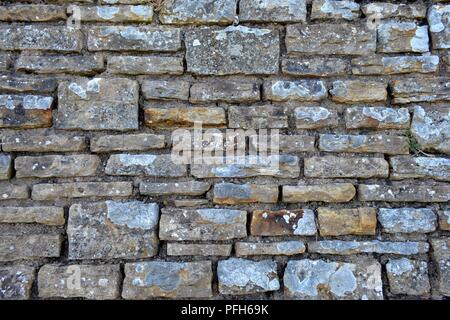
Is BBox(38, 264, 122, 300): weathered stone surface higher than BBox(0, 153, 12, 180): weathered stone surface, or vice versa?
BBox(0, 153, 12, 180): weathered stone surface

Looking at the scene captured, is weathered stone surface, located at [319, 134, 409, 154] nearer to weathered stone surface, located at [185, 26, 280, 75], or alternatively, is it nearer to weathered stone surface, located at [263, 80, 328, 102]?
weathered stone surface, located at [263, 80, 328, 102]

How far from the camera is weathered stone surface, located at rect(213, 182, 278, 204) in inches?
74.5

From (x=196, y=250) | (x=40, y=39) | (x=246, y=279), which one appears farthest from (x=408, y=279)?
(x=40, y=39)

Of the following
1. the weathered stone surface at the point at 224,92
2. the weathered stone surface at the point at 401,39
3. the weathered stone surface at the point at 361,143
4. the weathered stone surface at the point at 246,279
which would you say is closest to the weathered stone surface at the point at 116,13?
the weathered stone surface at the point at 224,92

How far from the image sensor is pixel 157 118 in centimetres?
191

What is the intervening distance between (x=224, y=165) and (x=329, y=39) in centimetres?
78

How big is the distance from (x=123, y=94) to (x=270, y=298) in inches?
45.9

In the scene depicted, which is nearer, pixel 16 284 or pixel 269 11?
pixel 16 284

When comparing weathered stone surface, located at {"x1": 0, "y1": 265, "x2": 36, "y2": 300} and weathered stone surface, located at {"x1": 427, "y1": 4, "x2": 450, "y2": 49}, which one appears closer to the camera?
weathered stone surface, located at {"x1": 0, "y1": 265, "x2": 36, "y2": 300}

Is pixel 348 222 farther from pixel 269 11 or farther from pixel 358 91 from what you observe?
pixel 269 11

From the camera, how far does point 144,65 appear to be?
A: 1925mm

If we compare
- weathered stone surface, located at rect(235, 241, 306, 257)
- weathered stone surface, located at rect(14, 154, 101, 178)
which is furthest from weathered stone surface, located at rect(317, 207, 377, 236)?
weathered stone surface, located at rect(14, 154, 101, 178)

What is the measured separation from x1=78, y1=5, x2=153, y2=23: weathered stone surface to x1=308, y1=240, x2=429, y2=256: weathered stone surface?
135 centimetres

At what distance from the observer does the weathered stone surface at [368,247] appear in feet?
6.18
